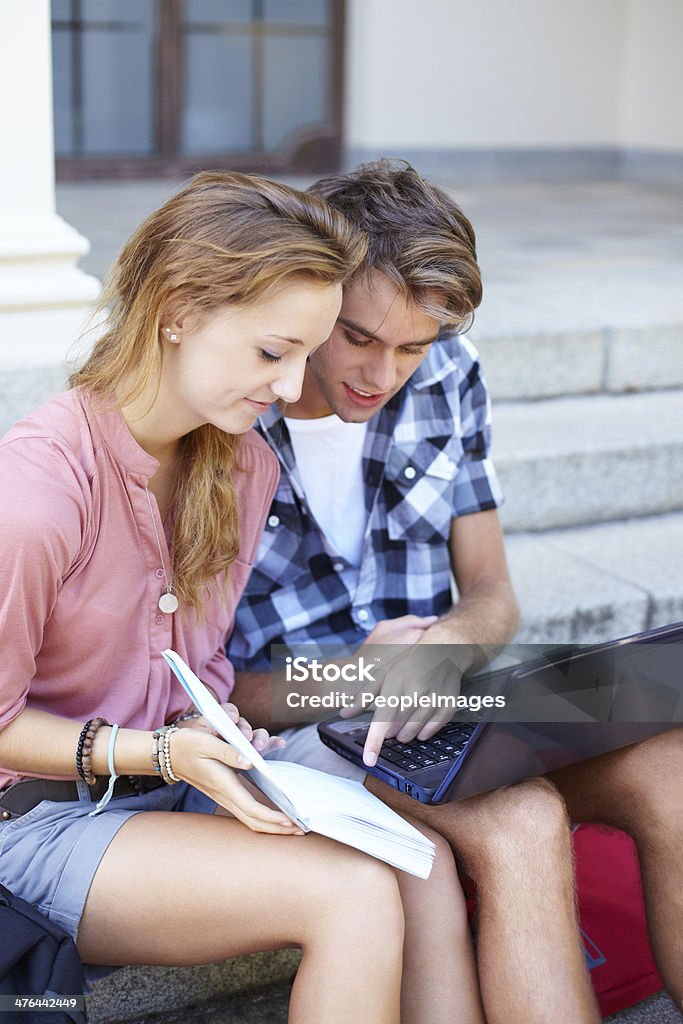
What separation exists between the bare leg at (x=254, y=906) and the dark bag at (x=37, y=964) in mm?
111

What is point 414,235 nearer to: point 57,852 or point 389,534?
point 389,534

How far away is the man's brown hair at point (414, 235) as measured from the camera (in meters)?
1.93

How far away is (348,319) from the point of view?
6.44 ft

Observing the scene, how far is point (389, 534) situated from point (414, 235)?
0.58 meters

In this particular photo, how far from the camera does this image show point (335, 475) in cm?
226

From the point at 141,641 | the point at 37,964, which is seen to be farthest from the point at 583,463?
the point at 37,964

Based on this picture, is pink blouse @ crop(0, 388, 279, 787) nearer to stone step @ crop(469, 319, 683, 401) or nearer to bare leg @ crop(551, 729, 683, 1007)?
bare leg @ crop(551, 729, 683, 1007)

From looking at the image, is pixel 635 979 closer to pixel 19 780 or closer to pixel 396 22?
pixel 19 780

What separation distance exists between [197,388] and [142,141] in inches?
212

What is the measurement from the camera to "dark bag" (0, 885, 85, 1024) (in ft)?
4.72

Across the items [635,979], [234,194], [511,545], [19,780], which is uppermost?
[234,194]

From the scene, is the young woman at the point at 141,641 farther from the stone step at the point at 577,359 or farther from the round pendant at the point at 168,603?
the stone step at the point at 577,359

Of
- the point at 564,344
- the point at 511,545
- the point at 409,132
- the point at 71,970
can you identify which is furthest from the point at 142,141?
the point at 71,970

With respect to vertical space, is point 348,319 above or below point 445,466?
above
